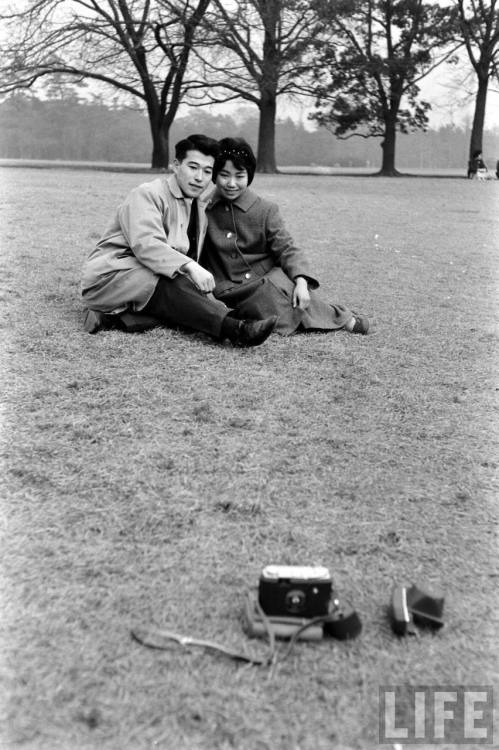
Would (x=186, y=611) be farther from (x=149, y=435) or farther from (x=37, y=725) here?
(x=149, y=435)

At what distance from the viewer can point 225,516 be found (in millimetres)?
2506

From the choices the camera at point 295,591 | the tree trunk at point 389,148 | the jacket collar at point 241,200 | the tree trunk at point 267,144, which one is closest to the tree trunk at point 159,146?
the tree trunk at point 267,144

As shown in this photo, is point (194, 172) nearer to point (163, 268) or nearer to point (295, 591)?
point (163, 268)

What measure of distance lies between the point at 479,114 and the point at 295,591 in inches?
1310

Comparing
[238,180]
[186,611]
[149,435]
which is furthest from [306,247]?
[186,611]

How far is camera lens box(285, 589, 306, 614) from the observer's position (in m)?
1.93

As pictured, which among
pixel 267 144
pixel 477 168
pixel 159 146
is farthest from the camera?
pixel 267 144

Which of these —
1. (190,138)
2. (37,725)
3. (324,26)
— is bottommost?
A: (37,725)

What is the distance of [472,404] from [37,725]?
2.61 metres

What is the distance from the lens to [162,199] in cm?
446

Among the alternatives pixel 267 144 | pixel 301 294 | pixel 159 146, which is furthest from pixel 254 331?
pixel 267 144

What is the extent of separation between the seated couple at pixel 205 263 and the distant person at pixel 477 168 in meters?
25.1

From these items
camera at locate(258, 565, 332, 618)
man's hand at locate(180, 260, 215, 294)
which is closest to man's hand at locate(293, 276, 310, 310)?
man's hand at locate(180, 260, 215, 294)

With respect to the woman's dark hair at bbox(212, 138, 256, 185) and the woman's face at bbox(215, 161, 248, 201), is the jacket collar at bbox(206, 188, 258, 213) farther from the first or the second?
the woman's dark hair at bbox(212, 138, 256, 185)
